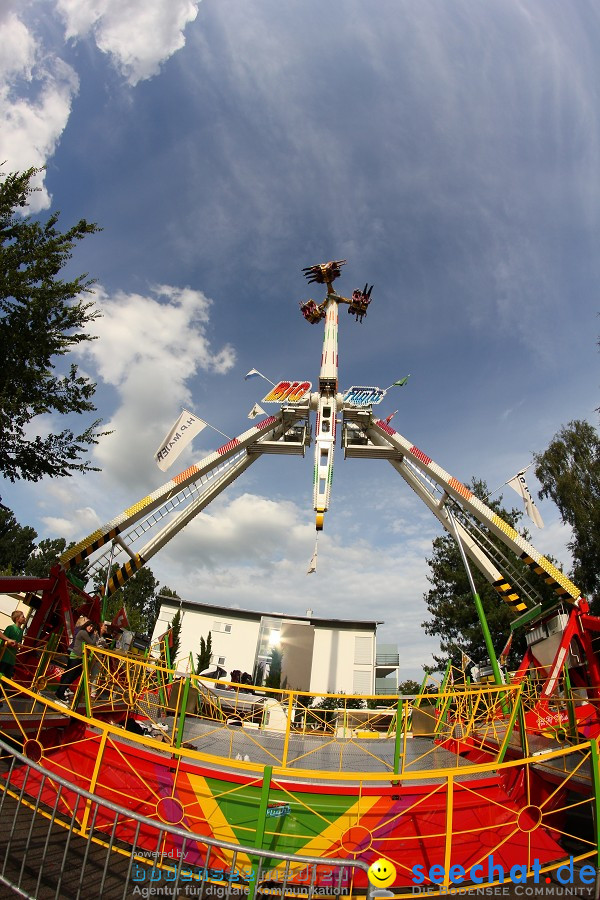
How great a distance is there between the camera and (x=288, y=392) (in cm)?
1917

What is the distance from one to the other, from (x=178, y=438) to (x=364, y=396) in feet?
26.4

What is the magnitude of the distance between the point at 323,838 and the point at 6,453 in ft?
50.2

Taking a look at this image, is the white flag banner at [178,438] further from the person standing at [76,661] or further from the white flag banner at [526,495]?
the white flag banner at [526,495]

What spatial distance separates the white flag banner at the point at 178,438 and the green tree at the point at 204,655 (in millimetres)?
18853

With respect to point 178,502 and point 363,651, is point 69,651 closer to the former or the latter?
point 178,502

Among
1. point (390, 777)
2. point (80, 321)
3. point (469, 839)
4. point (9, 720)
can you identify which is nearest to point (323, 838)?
point (390, 777)

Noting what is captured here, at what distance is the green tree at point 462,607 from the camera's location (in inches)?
1201

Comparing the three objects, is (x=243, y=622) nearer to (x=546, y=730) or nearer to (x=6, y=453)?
(x=6, y=453)

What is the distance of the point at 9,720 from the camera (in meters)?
7.08

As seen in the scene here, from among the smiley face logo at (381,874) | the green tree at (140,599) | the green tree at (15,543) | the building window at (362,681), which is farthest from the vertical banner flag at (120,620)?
the green tree at (15,543)

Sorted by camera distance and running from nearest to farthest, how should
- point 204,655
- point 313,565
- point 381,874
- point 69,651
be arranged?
point 381,874, point 69,651, point 313,565, point 204,655

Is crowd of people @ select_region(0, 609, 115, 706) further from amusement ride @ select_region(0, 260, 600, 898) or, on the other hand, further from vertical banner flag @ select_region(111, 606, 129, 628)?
vertical banner flag @ select_region(111, 606, 129, 628)

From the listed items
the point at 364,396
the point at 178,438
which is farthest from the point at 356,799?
the point at 364,396

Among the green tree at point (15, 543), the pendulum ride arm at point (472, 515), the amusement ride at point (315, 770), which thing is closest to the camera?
the amusement ride at point (315, 770)
